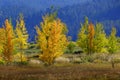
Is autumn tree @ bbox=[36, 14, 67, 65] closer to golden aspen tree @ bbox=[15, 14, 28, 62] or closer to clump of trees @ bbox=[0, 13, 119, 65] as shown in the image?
clump of trees @ bbox=[0, 13, 119, 65]

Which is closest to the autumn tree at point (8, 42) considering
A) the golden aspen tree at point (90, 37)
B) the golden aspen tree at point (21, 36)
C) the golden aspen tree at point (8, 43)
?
the golden aspen tree at point (8, 43)

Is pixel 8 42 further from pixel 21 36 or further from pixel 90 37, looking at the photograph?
pixel 90 37

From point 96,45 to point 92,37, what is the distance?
255 centimetres

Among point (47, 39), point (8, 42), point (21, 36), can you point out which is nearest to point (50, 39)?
point (47, 39)

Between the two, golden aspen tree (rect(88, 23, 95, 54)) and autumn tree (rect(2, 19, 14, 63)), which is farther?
golden aspen tree (rect(88, 23, 95, 54))

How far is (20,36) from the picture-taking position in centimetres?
7744

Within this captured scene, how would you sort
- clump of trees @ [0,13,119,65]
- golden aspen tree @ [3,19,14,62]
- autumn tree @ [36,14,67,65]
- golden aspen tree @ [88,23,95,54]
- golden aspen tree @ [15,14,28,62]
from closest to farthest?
autumn tree @ [36,14,67,65] → clump of trees @ [0,13,119,65] → golden aspen tree @ [3,19,14,62] → golden aspen tree @ [15,14,28,62] → golden aspen tree @ [88,23,95,54]

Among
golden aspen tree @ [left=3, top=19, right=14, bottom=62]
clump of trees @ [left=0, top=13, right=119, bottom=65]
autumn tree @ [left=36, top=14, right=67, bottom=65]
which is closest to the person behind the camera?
autumn tree @ [left=36, top=14, right=67, bottom=65]

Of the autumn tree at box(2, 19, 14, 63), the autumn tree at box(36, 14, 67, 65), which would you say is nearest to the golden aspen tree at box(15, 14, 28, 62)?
the autumn tree at box(2, 19, 14, 63)

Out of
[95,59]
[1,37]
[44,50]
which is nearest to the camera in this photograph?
[44,50]

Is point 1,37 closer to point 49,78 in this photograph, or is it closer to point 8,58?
point 8,58

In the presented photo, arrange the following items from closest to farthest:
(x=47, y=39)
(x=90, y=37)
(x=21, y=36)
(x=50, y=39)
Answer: (x=50, y=39), (x=47, y=39), (x=21, y=36), (x=90, y=37)

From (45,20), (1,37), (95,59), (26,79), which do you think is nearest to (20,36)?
(1,37)

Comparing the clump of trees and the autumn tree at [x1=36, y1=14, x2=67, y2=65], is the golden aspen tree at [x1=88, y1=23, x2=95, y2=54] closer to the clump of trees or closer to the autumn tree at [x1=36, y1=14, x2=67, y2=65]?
the clump of trees
